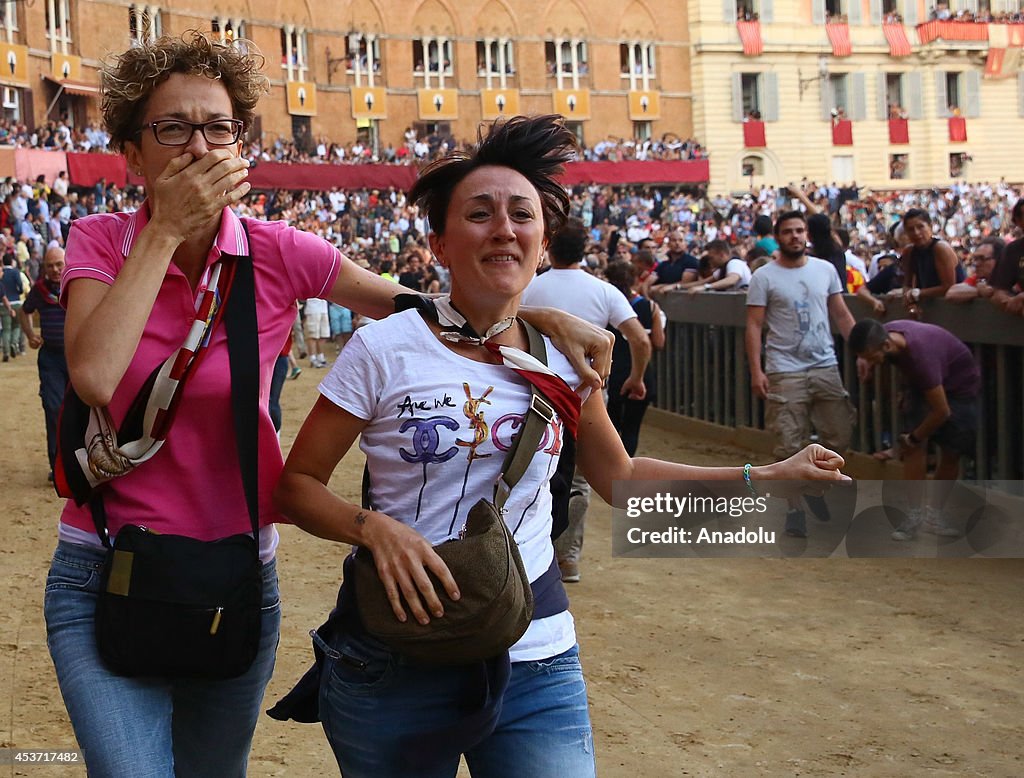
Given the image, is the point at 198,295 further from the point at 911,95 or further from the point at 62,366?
the point at 911,95

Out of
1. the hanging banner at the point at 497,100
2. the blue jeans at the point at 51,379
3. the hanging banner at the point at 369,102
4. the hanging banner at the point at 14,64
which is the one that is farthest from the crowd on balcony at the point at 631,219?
the hanging banner at the point at 369,102

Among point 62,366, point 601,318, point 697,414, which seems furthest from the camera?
point 697,414

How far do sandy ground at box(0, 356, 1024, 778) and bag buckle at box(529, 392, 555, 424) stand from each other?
2443 millimetres

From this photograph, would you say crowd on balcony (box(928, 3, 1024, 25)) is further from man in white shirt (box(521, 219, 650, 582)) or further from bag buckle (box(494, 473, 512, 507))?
bag buckle (box(494, 473, 512, 507))

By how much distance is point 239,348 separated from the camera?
2.46 m

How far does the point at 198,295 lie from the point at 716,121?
6027 cm

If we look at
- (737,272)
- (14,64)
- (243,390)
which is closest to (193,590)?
(243,390)

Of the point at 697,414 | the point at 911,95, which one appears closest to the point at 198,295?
the point at 697,414

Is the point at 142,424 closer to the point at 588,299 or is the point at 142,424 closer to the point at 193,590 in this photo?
the point at 193,590

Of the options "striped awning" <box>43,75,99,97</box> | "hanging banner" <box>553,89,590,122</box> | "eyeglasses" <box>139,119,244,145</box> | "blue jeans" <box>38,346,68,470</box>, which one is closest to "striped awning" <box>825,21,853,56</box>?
"hanging banner" <box>553,89,590,122</box>

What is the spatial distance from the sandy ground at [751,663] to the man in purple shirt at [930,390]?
66 centimetres

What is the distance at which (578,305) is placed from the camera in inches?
288

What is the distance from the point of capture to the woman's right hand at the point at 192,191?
235 centimetres

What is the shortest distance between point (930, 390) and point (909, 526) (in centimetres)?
103
